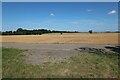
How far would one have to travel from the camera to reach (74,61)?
10234mm

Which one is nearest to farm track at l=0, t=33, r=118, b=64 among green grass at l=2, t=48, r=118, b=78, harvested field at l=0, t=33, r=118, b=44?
harvested field at l=0, t=33, r=118, b=44

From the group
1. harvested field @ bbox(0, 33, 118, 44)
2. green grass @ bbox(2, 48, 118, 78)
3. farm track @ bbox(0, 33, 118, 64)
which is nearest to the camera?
green grass @ bbox(2, 48, 118, 78)

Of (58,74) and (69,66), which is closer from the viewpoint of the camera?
(58,74)

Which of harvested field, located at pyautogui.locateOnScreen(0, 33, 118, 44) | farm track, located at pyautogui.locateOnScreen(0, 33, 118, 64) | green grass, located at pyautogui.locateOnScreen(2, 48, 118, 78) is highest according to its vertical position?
harvested field, located at pyautogui.locateOnScreen(0, 33, 118, 44)

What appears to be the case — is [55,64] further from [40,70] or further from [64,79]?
[64,79]

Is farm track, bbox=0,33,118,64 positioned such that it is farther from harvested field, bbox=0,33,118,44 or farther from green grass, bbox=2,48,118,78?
green grass, bbox=2,48,118,78

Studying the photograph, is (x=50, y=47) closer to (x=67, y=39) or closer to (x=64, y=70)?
(x=64, y=70)

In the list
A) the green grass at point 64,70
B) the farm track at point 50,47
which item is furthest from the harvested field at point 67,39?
the green grass at point 64,70

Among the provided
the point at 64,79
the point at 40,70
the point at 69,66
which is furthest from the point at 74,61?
the point at 64,79

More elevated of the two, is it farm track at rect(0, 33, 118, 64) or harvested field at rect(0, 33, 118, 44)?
harvested field at rect(0, 33, 118, 44)

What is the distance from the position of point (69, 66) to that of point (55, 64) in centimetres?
67

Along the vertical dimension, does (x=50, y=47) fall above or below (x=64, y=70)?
above

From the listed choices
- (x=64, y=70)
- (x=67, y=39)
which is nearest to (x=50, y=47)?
(x=64, y=70)

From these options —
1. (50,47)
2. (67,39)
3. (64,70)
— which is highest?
(67,39)
